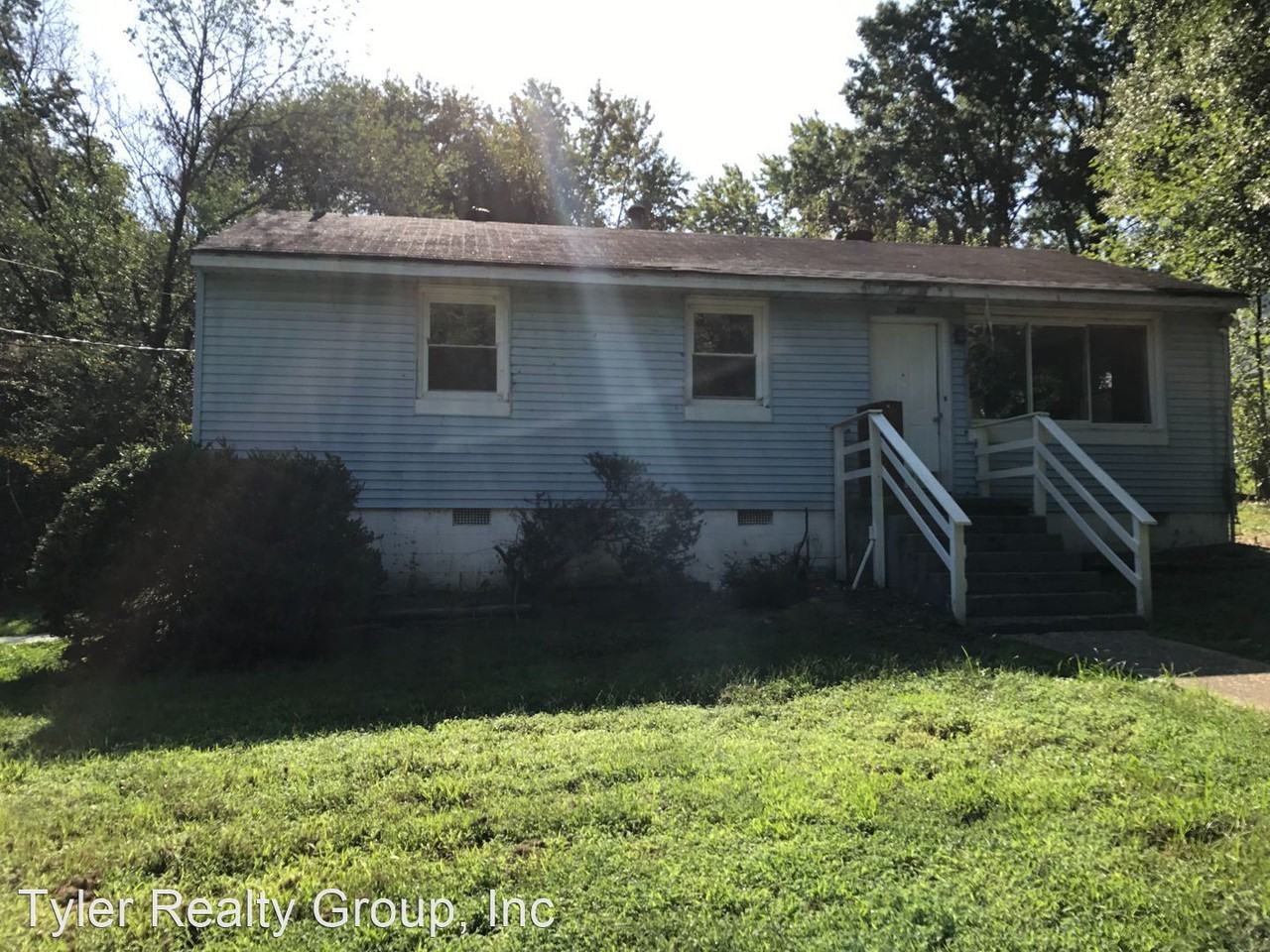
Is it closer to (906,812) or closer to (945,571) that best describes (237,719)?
(906,812)

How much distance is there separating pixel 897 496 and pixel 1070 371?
4.26 meters

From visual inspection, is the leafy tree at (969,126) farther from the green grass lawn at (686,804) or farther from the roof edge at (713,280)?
the green grass lawn at (686,804)

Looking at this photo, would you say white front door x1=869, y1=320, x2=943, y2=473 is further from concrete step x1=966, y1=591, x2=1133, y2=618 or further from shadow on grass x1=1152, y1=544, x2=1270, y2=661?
concrete step x1=966, y1=591, x2=1133, y2=618

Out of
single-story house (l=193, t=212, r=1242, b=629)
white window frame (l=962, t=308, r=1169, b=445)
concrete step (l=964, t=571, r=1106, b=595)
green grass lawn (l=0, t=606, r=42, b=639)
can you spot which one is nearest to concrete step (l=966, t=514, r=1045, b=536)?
single-story house (l=193, t=212, r=1242, b=629)

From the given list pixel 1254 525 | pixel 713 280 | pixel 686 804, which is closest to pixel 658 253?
pixel 713 280

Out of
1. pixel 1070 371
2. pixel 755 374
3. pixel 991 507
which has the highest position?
pixel 1070 371

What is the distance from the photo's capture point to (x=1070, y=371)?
34.6 ft

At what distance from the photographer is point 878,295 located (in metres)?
9.45

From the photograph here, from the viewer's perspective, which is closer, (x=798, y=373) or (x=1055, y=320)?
(x=798, y=373)

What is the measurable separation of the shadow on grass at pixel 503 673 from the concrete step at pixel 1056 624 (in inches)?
13.3

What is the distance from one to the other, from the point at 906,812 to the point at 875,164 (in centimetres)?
2614

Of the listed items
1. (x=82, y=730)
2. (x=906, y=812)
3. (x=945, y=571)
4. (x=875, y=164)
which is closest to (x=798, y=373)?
(x=945, y=571)

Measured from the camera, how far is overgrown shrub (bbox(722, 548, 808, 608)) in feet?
26.4

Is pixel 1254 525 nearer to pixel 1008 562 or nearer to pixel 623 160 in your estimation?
pixel 1008 562
